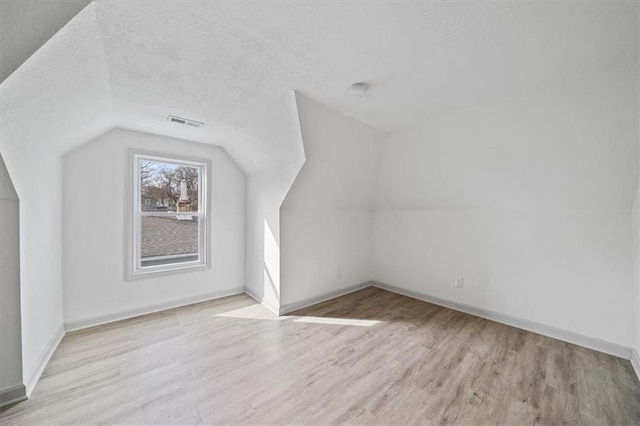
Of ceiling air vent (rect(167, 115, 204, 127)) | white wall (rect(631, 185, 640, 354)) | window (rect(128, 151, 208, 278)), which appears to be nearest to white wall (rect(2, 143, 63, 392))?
window (rect(128, 151, 208, 278))

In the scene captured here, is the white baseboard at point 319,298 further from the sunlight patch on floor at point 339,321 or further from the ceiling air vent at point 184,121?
the ceiling air vent at point 184,121

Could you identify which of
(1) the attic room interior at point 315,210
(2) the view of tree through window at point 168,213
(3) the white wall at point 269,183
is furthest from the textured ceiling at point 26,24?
(2) the view of tree through window at point 168,213

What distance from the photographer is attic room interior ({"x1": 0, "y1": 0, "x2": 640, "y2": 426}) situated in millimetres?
1485

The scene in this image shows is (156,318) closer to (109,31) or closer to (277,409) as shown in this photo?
(277,409)

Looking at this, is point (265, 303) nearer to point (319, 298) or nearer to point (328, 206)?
point (319, 298)

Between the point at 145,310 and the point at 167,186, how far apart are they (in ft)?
5.20

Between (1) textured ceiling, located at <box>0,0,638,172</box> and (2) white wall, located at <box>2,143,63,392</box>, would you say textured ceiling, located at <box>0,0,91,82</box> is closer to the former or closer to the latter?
(1) textured ceiling, located at <box>0,0,638,172</box>

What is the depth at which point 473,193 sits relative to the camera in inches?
119

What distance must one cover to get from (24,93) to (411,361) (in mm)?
3217

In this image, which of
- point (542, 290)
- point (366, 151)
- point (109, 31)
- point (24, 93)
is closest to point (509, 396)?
point (542, 290)

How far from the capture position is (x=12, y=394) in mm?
1672

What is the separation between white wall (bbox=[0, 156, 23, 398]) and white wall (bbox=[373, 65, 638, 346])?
3454mm

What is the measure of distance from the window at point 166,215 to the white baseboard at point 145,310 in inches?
16.6

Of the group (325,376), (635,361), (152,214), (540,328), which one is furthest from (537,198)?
(152,214)
